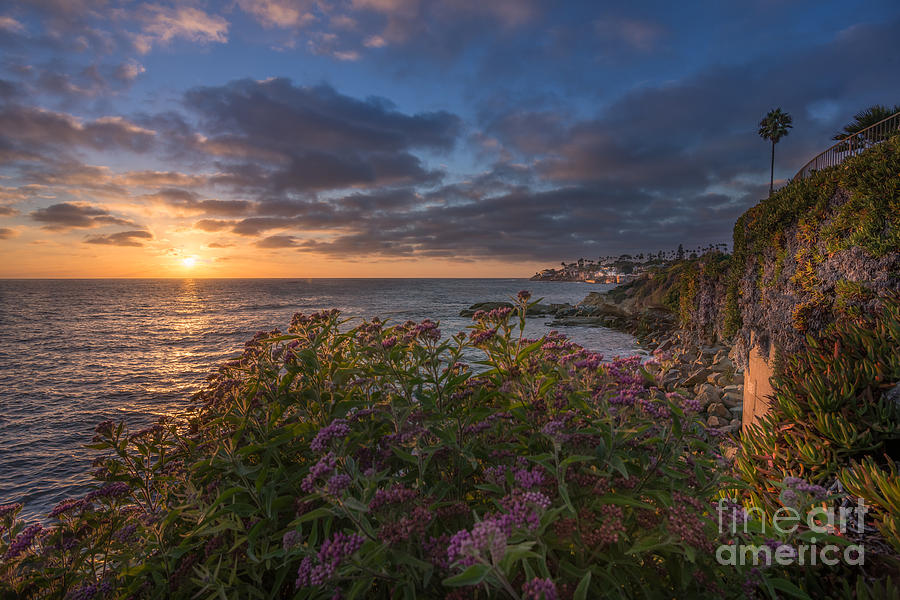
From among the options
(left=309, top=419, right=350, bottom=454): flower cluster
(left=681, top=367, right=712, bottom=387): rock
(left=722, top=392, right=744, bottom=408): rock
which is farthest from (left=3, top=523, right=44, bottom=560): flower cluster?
(left=681, top=367, right=712, bottom=387): rock

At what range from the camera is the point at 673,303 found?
30625mm

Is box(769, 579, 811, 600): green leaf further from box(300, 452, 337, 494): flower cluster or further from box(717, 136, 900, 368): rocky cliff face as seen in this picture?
box(717, 136, 900, 368): rocky cliff face

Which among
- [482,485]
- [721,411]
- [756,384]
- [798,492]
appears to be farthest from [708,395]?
[482,485]

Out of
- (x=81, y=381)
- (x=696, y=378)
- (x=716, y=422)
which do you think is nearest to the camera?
(x=716, y=422)

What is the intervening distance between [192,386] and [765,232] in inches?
1034

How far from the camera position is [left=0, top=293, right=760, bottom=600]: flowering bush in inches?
64.1

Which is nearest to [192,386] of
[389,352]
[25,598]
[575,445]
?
[25,598]

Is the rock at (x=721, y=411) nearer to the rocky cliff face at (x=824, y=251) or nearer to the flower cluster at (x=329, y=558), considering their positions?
the rocky cliff face at (x=824, y=251)

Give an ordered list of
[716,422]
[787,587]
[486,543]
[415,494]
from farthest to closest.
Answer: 1. [716,422]
2. [787,587]
3. [415,494]
4. [486,543]

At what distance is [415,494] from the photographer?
175cm

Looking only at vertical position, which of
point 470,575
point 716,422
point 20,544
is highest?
point 470,575

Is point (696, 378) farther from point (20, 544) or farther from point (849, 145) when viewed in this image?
point (20, 544)

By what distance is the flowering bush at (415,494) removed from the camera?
64.1 inches

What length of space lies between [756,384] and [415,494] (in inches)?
386
